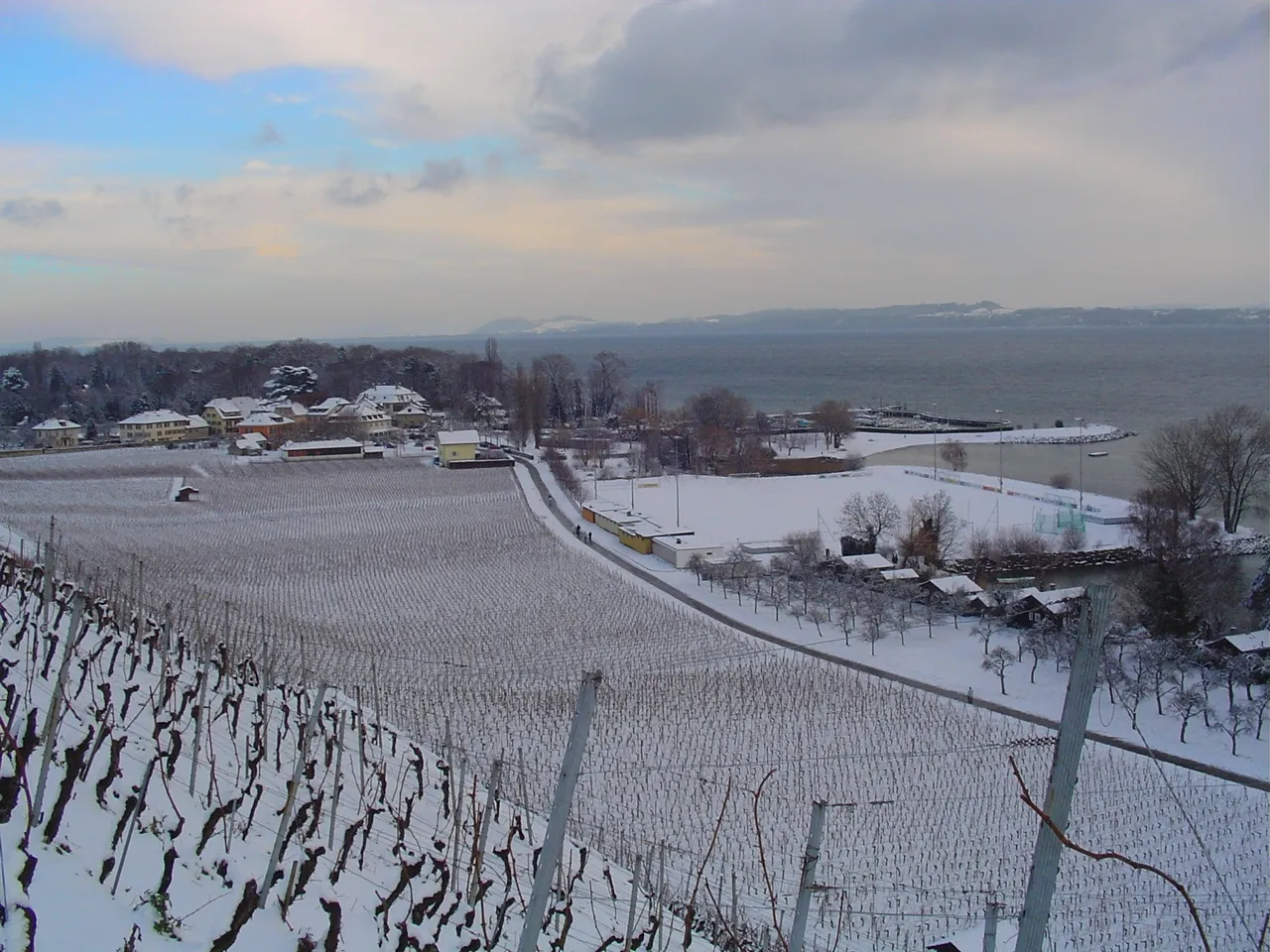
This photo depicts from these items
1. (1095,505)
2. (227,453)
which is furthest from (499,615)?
(227,453)

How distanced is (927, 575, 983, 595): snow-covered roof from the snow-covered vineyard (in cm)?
339

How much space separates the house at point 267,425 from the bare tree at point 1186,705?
34.0 metres

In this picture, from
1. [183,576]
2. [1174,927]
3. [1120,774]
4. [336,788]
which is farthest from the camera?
[183,576]

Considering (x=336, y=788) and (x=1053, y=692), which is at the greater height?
(x=336, y=788)

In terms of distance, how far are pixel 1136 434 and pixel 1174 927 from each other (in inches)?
1481

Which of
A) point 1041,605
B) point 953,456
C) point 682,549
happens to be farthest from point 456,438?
point 1041,605

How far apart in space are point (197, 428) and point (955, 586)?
33969 mm

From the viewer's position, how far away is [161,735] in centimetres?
505

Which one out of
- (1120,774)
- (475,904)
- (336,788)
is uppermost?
(336,788)

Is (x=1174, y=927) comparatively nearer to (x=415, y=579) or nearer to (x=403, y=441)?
(x=415, y=579)

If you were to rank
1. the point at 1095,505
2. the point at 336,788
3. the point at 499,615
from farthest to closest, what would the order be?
1. the point at 1095,505
2. the point at 499,615
3. the point at 336,788

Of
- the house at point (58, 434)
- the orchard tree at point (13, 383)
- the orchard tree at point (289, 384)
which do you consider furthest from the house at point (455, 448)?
the orchard tree at point (13, 383)

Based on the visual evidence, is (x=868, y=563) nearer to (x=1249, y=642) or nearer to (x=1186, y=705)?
(x=1249, y=642)

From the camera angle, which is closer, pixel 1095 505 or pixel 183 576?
pixel 183 576
